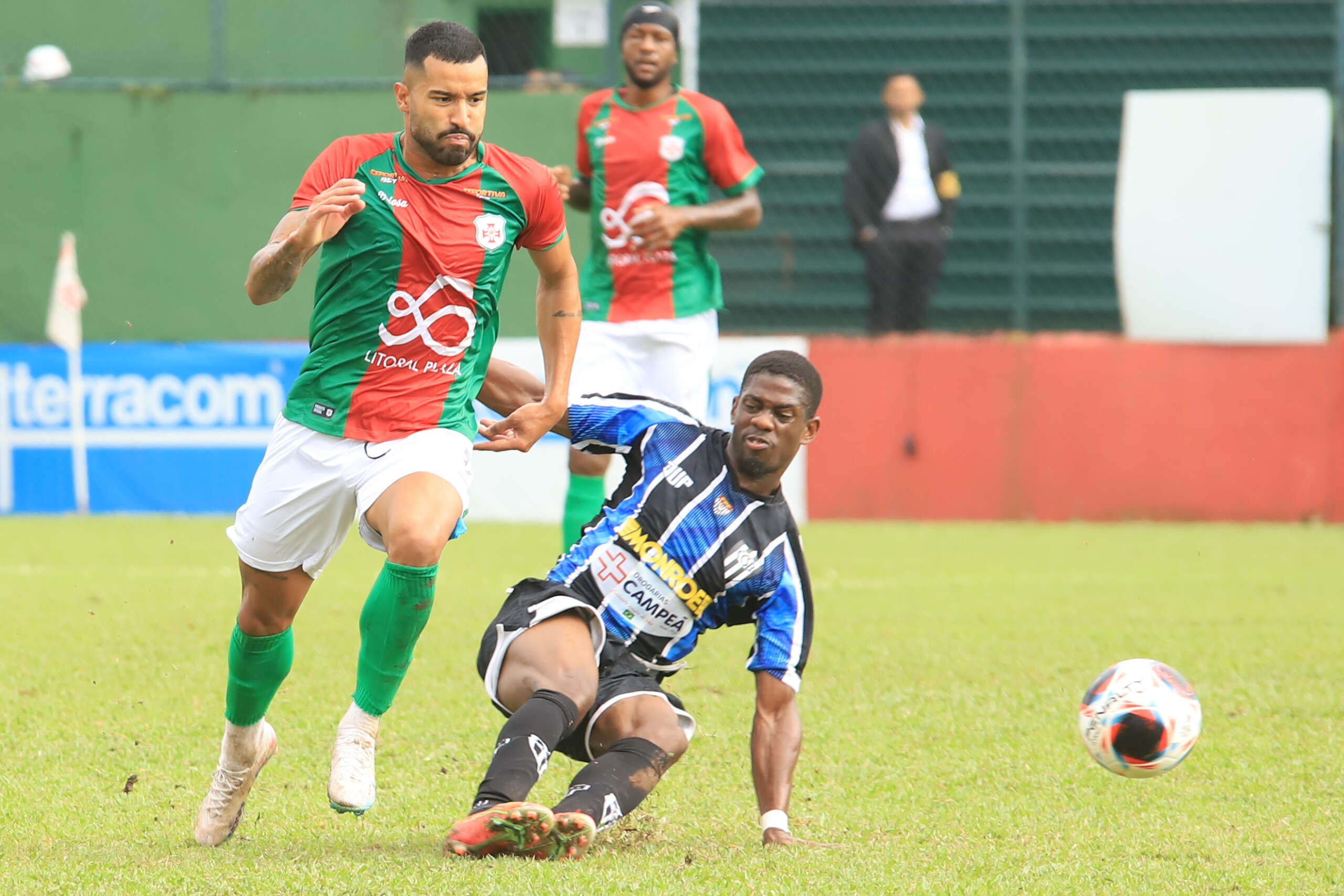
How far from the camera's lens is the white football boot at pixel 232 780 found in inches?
161

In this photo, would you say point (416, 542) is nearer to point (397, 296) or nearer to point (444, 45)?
point (397, 296)

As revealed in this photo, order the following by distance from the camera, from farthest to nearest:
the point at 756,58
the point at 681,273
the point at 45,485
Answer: the point at 756,58, the point at 45,485, the point at 681,273

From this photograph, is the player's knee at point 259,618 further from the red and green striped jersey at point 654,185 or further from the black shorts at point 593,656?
the red and green striped jersey at point 654,185

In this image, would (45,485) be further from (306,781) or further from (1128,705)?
(1128,705)

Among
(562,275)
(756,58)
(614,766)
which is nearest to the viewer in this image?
(614,766)

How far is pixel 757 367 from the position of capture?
4473mm

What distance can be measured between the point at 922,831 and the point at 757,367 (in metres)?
1.25

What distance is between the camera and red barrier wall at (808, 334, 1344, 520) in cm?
1195

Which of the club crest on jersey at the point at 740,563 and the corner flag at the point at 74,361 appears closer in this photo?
the club crest on jersey at the point at 740,563

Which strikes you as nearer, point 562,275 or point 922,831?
point 922,831

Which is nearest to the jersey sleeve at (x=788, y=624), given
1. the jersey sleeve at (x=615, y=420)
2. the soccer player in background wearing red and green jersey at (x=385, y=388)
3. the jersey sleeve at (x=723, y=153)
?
the jersey sleeve at (x=615, y=420)

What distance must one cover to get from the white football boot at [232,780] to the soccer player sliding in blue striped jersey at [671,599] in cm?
56

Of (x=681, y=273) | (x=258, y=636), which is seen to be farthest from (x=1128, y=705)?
(x=681, y=273)

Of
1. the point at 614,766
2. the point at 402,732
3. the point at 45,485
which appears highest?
the point at 614,766
